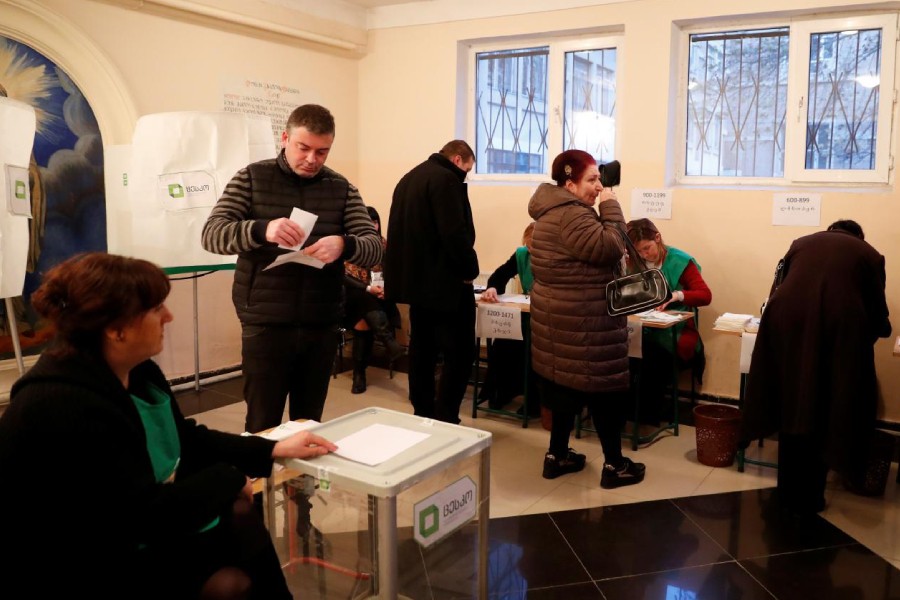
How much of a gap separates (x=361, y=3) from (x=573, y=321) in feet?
11.1

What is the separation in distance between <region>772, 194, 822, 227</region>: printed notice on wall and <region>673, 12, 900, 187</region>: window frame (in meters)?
0.14

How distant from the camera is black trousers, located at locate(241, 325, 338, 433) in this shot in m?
2.39

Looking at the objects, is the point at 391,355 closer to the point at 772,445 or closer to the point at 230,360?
the point at 230,360

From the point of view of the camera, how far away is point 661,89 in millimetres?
4449

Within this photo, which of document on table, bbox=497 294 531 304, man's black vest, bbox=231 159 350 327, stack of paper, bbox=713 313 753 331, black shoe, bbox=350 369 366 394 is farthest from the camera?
black shoe, bbox=350 369 366 394

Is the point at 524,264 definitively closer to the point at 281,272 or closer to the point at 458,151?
the point at 458,151

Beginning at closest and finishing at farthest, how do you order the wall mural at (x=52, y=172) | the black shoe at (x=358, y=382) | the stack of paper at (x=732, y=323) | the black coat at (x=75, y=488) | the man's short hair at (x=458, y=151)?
the black coat at (x=75, y=488) → the man's short hair at (x=458, y=151) → the stack of paper at (x=732, y=323) → the wall mural at (x=52, y=172) → the black shoe at (x=358, y=382)

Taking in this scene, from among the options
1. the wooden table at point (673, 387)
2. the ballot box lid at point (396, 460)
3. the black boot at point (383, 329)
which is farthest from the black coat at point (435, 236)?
the ballot box lid at point (396, 460)

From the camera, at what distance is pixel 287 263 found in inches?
93.5

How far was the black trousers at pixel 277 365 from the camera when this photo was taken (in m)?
2.39

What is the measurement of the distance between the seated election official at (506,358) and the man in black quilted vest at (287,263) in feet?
6.18

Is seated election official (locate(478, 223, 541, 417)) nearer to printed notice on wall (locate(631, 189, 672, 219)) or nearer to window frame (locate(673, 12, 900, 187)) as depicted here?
printed notice on wall (locate(631, 189, 672, 219))

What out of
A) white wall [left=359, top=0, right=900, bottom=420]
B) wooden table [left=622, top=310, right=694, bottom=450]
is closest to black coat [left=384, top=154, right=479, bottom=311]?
wooden table [left=622, top=310, right=694, bottom=450]

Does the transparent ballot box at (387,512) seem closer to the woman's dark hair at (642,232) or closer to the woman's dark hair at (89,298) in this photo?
the woman's dark hair at (89,298)
